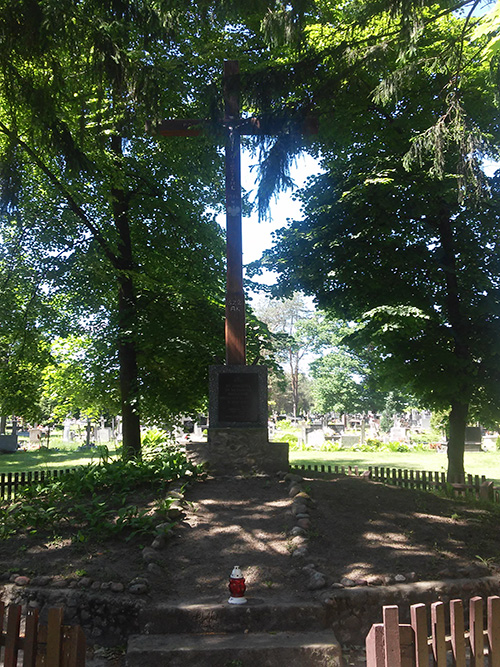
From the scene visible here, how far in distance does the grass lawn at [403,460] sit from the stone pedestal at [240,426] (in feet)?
29.6

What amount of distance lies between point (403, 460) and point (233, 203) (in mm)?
14494

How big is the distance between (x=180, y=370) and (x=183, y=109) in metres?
6.96

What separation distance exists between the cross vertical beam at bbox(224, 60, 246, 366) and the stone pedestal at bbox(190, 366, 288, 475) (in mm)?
353

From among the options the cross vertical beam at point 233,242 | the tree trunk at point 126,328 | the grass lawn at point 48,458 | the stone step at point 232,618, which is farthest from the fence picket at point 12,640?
the grass lawn at point 48,458

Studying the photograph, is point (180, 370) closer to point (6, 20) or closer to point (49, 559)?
point (49, 559)

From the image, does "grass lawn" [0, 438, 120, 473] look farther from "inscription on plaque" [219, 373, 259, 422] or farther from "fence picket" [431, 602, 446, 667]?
"fence picket" [431, 602, 446, 667]

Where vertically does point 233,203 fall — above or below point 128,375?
above

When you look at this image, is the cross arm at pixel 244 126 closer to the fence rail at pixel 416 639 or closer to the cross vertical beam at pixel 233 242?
the cross vertical beam at pixel 233 242

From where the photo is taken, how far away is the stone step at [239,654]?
4.09 metres

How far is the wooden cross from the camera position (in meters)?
9.44

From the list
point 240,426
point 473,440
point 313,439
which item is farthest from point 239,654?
point 313,439

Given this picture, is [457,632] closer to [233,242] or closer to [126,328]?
[233,242]

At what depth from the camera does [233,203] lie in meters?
9.88

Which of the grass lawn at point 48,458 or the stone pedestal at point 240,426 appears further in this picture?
the grass lawn at point 48,458
